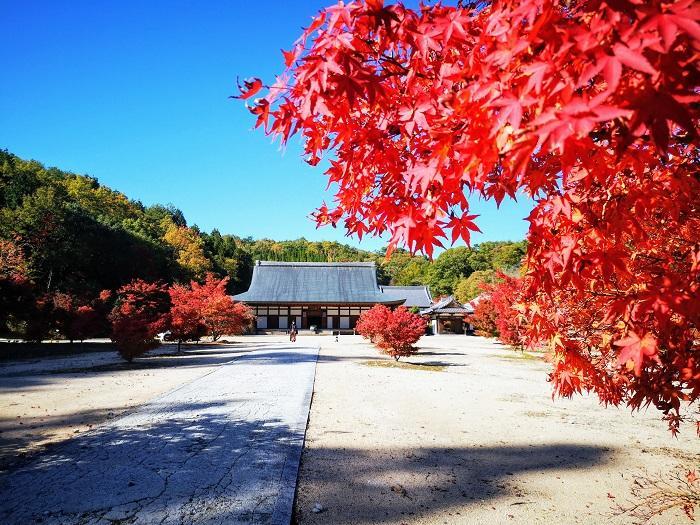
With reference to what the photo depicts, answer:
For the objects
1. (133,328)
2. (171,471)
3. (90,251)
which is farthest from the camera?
(90,251)

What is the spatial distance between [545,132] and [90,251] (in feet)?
104

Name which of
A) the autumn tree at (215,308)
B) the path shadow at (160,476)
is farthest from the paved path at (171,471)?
the autumn tree at (215,308)

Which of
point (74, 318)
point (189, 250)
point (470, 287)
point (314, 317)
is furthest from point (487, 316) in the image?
point (189, 250)

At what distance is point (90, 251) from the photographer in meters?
27.1

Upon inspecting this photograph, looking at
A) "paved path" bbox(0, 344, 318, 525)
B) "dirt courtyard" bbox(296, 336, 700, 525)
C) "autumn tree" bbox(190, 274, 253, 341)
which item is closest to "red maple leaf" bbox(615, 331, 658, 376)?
"dirt courtyard" bbox(296, 336, 700, 525)

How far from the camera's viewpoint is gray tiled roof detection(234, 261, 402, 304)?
1448 inches

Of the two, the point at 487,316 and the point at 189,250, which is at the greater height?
the point at 189,250

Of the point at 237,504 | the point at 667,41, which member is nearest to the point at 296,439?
the point at 237,504

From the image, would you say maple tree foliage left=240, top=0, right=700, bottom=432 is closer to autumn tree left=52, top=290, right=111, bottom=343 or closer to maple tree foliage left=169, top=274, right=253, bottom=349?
maple tree foliage left=169, top=274, right=253, bottom=349

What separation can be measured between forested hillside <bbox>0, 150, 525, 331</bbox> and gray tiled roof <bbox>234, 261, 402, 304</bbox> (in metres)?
3.54

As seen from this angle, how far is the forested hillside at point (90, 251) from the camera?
23.4 meters

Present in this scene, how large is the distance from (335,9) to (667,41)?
3.63ft

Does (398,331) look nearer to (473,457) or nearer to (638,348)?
(473,457)

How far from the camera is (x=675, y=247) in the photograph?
7.35 ft
